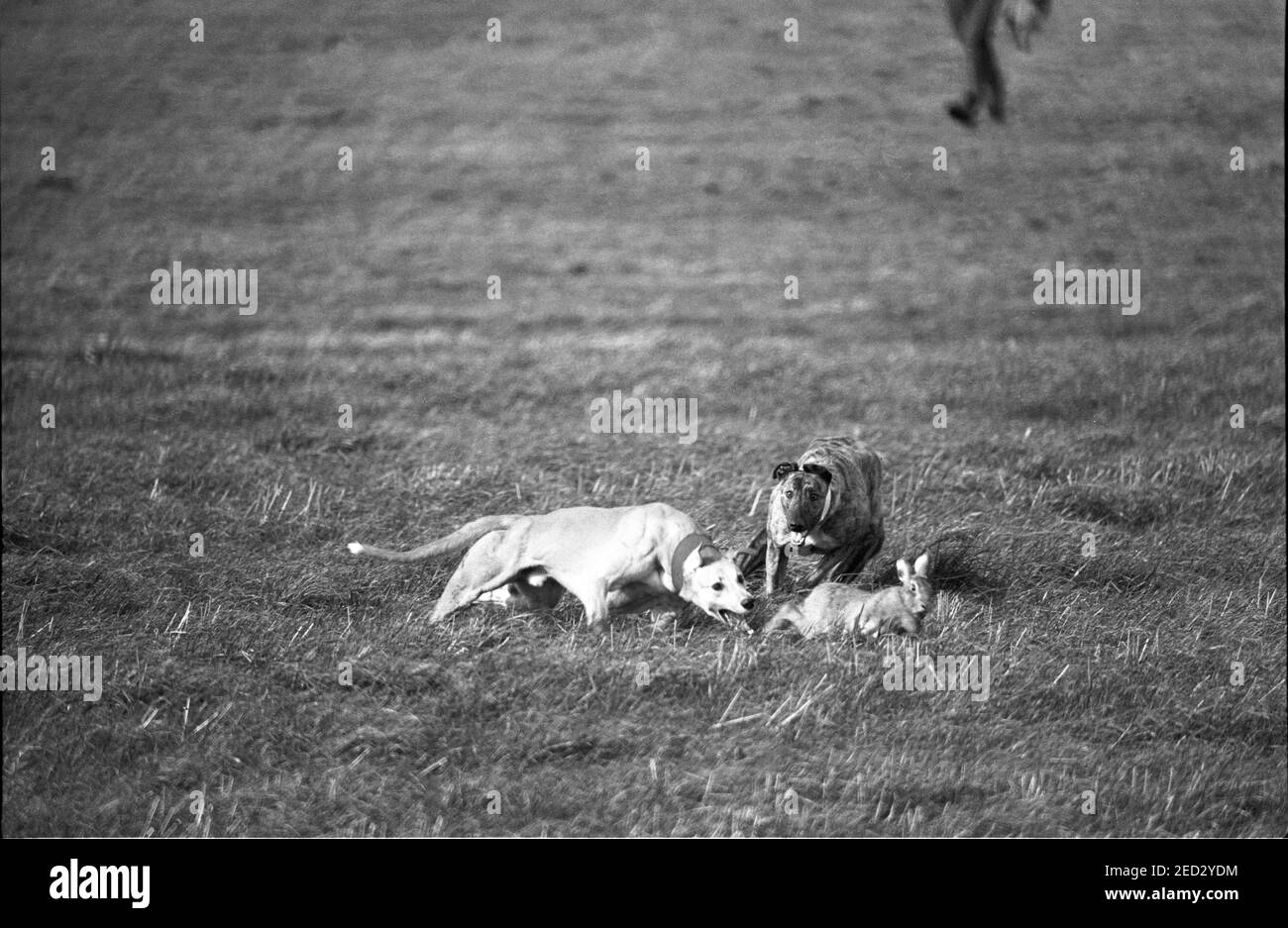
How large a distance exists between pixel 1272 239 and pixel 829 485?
13482mm

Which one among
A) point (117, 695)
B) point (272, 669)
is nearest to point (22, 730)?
point (117, 695)

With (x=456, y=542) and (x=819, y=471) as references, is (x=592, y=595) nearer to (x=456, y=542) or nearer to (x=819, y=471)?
(x=456, y=542)

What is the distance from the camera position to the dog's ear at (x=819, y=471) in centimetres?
805

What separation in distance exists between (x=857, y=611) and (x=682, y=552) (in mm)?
1027

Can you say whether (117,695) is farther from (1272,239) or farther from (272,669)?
(1272,239)

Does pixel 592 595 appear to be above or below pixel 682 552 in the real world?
below

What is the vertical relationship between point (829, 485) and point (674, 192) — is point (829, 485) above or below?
below

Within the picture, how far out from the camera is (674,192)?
69.9 feet

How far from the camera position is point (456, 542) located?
816cm

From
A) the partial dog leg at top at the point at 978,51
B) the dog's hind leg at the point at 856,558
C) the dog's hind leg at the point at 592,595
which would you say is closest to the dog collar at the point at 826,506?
the dog's hind leg at the point at 856,558

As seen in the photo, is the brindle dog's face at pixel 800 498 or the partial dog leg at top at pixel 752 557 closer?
the brindle dog's face at pixel 800 498

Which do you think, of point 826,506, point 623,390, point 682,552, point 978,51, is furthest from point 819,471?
point 623,390

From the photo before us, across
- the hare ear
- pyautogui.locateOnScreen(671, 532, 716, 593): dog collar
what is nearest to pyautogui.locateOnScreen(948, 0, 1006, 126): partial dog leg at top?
the hare ear

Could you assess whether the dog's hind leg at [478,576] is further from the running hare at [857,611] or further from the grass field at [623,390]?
the running hare at [857,611]
